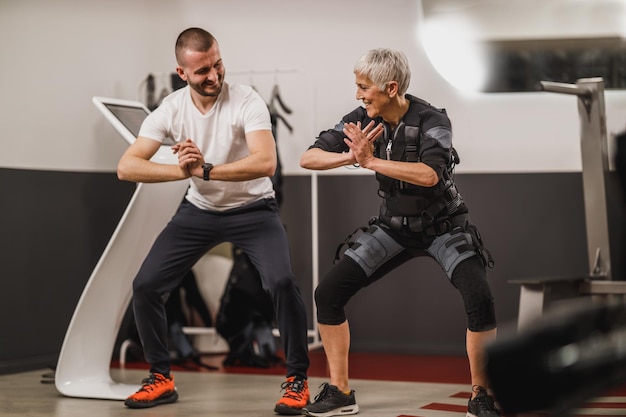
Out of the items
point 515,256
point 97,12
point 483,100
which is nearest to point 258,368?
point 515,256

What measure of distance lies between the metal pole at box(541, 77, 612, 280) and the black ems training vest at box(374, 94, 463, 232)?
1372mm

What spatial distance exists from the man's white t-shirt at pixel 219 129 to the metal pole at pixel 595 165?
5.70 ft

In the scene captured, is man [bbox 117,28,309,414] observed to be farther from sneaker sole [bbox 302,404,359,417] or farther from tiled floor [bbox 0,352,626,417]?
tiled floor [bbox 0,352,626,417]

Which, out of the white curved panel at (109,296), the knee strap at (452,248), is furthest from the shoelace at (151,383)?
the knee strap at (452,248)

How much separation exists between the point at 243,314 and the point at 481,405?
2232 mm

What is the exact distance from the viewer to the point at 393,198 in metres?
3.33

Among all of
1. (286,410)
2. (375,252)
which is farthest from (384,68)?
(286,410)

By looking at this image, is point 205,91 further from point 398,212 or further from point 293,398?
point 293,398

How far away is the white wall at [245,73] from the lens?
4.98 metres

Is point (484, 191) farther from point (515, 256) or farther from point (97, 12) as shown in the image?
point (97, 12)

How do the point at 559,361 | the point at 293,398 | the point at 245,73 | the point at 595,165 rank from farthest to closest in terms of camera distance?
the point at 245,73 < the point at 595,165 < the point at 293,398 < the point at 559,361

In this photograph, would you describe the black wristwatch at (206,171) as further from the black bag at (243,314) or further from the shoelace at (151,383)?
the black bag at (243,314)

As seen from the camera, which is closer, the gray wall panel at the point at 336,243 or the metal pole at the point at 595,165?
the metal pole at the point at 595,165

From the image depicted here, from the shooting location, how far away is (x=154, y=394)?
372 cm
